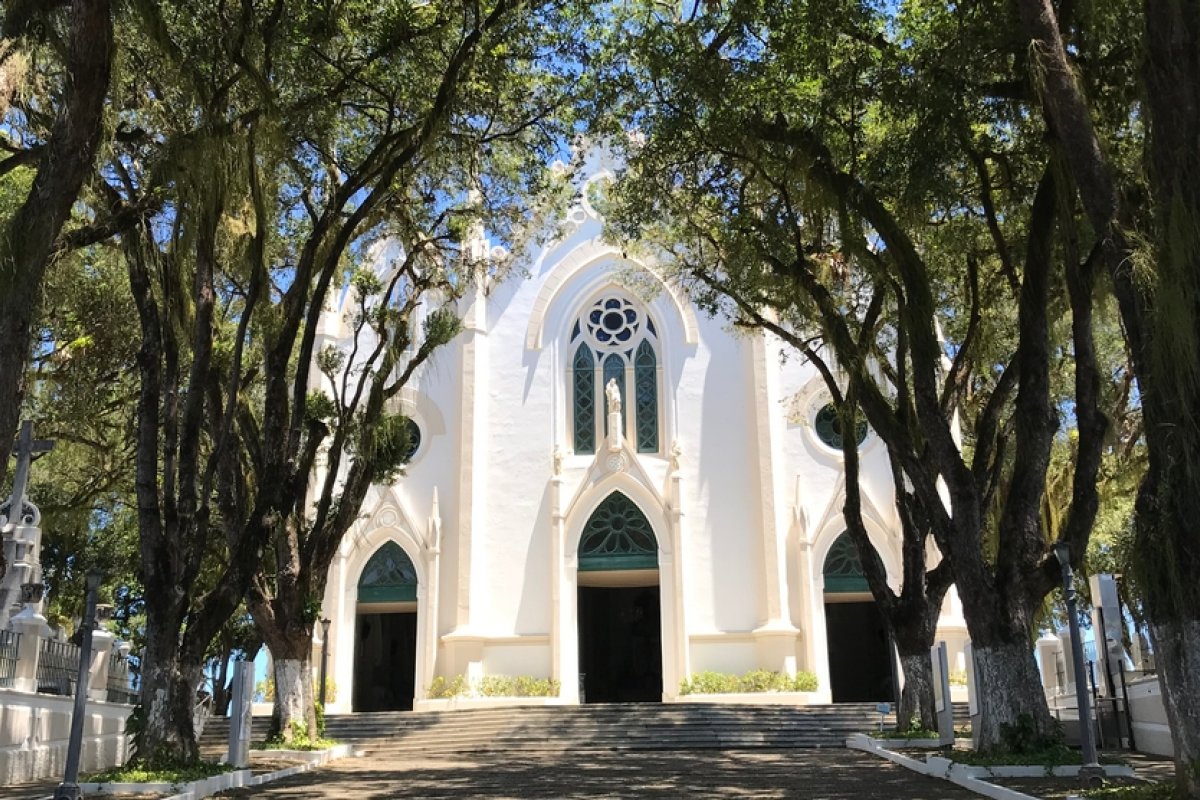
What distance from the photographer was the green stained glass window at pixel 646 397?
27391 mm

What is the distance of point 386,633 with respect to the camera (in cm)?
2925

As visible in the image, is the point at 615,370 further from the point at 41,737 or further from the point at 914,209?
the point at 41,737


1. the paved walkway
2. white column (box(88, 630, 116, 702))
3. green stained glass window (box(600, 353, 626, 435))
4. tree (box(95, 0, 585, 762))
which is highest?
green stained glass window (box(600, 353, 626, 435))

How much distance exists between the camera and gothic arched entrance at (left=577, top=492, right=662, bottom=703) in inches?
1051

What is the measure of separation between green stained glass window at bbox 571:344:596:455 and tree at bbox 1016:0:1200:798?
20.2 meters

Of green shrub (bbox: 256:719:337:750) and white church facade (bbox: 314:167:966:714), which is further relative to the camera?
white church facade (bbox: 314:167:966:714)

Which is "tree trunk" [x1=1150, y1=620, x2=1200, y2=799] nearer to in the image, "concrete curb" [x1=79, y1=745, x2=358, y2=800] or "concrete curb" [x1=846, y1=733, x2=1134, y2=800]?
"concrete curb" [x1=846, y1=733, x2=1134, y2=800]

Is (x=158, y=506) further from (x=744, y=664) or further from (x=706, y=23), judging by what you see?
(x=744, y=664)

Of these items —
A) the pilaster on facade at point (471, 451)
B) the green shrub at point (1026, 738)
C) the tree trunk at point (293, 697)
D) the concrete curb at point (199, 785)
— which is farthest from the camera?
the pilaster on facade at point (471, 451)

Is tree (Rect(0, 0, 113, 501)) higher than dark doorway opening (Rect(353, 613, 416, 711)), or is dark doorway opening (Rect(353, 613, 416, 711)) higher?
tree (Rect(0, 0, 113, 501))

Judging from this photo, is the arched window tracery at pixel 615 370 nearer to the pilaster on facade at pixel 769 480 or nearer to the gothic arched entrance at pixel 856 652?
the pilaster on facade at pixel 769 480

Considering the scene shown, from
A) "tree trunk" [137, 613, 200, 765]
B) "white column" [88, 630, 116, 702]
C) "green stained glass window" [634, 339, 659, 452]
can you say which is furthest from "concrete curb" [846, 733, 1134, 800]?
"green stained glass window" [634, 339, 659, 452]

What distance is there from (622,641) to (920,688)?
1423 centimetres

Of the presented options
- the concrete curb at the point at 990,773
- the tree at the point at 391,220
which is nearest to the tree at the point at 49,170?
the tree at the point at 391,220
